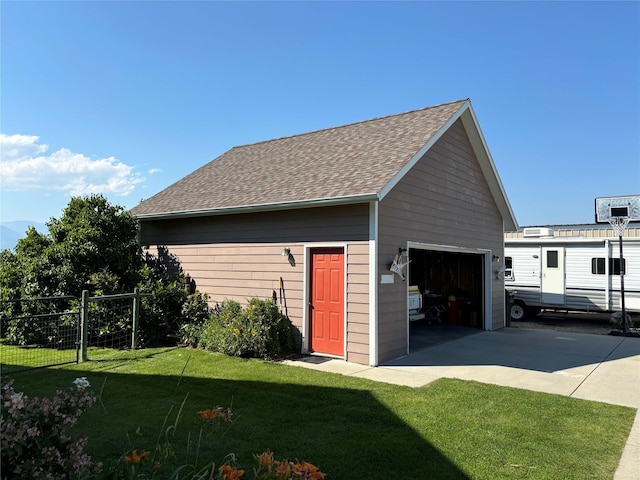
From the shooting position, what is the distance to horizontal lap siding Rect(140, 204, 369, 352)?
830 centimetres

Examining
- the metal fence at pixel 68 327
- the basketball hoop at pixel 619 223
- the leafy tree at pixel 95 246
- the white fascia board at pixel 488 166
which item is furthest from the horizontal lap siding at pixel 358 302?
the basketball hoop at pixel 619 223

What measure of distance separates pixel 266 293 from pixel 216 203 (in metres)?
2.59

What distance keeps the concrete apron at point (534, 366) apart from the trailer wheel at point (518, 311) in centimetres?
427

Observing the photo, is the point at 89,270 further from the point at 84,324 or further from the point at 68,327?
the point at 84,324

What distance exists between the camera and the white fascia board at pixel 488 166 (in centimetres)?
1123

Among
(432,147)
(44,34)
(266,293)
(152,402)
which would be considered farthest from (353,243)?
(44,34)

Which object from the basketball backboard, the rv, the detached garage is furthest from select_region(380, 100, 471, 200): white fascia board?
the basketball backboard

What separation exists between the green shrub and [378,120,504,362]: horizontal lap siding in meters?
2.02

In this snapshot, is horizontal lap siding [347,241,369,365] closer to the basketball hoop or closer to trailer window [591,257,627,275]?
the basketball hoop

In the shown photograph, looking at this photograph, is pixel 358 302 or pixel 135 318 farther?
pixel 135 318

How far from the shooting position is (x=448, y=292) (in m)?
14.3

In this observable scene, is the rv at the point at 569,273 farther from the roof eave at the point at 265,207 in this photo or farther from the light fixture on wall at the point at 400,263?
the roof eave at the point at 265,207

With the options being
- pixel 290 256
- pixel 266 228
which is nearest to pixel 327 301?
pixel 290 256

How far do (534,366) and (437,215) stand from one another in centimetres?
387
